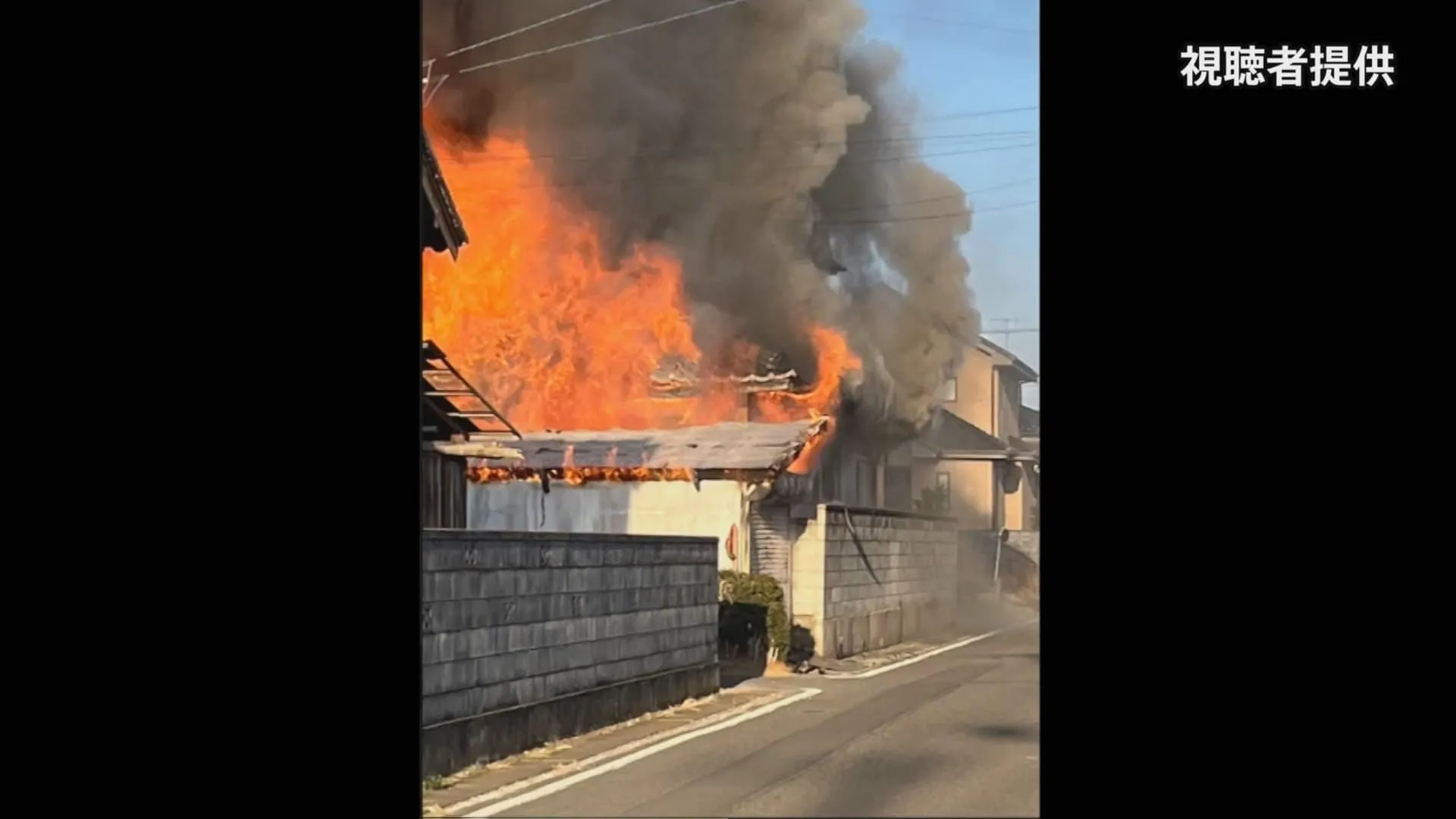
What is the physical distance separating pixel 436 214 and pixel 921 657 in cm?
1239

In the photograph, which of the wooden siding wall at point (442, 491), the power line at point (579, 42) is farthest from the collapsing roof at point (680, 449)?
the power line at point (579, 42)

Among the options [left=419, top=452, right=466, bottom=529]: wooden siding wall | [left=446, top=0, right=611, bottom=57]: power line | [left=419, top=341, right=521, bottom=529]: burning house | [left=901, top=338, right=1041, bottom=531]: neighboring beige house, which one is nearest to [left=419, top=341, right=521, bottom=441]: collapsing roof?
[left=419, top=341, right=521, bottom=529]: burning house

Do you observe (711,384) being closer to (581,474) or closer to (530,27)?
(581,474)

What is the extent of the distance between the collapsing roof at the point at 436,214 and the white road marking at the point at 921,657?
869 cm

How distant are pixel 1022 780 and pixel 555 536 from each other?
4.79 meters

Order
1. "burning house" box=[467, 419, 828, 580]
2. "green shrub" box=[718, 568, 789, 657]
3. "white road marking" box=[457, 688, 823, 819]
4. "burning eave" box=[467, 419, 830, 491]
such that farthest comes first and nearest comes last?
"burning house" box=[467, 419, 828, 580] → "burning eave" box=[467, 419, 830, 491] → "green shrub" box=[718, 568, 789, 657] → "white road marking" box=[457, 688, 823, 819]

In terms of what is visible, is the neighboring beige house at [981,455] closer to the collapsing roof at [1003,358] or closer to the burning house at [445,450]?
the collapsing roof at [1003,358]

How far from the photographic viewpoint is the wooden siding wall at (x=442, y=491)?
16.6 meters

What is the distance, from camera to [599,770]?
12383 millimetres

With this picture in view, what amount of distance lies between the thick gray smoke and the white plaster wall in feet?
18.3

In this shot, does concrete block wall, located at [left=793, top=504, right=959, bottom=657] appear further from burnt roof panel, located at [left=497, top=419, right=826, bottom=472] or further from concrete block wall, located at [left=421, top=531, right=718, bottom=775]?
concrete block wall, located at [left=421, top=531, right=718, bottom=775]

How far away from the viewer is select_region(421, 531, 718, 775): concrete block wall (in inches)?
472

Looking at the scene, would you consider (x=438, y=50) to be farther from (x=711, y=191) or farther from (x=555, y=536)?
(x=555, y=536)
